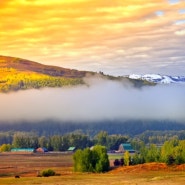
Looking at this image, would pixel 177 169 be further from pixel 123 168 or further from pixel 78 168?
pixel 78 168

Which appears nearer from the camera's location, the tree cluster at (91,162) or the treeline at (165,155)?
the tree cluster at (91,162)

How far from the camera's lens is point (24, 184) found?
3435 inches

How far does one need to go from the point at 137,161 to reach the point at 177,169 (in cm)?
2127

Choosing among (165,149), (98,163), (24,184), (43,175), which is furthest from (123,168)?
(24,184)

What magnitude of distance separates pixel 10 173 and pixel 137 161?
37600mm

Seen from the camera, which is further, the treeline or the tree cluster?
the treeline

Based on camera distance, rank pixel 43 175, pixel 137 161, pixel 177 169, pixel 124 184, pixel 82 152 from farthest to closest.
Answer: pixel 137 161 < pixel 82 152 < pixel 177 169 < pixel 43 175 < pixel 124 184

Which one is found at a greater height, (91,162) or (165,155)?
(165,155)

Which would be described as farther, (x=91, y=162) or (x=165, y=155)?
(x=165, y=155)

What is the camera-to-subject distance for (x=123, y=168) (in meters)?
133

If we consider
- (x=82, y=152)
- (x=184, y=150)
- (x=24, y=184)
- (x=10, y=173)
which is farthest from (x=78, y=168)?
(x=24, y=184)

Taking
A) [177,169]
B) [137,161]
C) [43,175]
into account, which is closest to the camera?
[43,175]

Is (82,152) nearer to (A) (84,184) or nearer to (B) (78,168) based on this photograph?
(B) (78,168)

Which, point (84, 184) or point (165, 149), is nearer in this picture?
point (84, 184)
